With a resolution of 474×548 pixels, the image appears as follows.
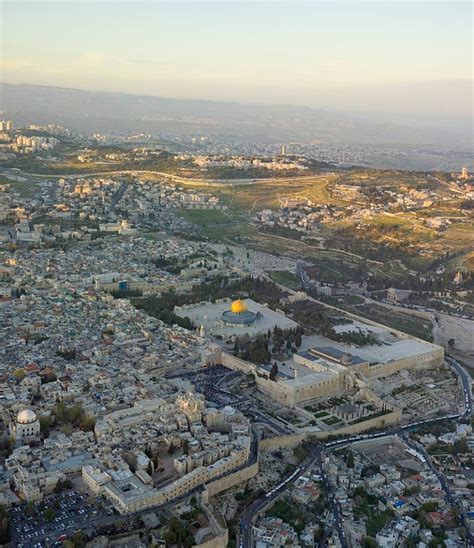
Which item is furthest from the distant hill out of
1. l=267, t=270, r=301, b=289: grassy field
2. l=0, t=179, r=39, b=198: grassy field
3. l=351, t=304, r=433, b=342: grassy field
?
l=351, t=304, r=433, b=342: grassy field

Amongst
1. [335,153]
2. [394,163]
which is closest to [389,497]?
[394,163]

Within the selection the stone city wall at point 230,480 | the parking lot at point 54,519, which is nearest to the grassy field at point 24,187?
the stone city wall at point 230,480

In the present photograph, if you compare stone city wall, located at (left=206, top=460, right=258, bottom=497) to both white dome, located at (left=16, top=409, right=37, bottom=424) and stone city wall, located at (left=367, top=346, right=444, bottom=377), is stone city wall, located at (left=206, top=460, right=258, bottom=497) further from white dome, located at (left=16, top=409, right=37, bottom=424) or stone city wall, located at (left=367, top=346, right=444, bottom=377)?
stone city wall, located at (left=367, top=346, right=444, bottom=377)

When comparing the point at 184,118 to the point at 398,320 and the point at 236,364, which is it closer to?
the point at 398,320

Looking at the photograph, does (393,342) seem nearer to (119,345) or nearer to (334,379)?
(334,379)

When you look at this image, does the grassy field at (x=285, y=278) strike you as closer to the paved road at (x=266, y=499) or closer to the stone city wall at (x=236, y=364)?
the stone city wall at (x=236, y=364)

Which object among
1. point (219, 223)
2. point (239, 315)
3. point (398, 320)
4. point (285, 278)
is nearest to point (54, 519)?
point (239, 315)
